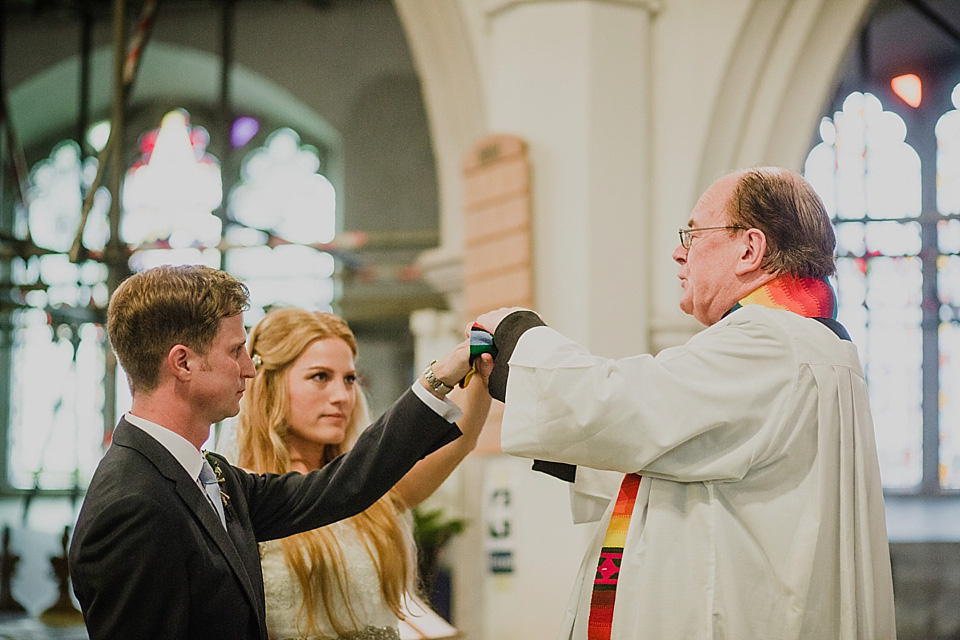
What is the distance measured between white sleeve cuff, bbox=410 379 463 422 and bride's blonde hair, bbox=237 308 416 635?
20.2 inches

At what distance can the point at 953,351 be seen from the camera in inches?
348

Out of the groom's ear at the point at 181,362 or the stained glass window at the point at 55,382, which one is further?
the stained glass window at the point at 55,382

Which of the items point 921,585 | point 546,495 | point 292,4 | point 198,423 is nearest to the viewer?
point 198,423

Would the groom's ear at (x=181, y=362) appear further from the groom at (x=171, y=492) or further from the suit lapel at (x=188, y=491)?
the suit lapel at (x=188, y=491)

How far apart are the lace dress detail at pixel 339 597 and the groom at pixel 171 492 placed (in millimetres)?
343

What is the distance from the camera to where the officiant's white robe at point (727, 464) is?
183 centimetres

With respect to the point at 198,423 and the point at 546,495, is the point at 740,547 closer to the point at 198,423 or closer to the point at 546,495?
the point at 198,423

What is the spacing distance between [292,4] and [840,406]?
914 cm

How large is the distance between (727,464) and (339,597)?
1.01 metres

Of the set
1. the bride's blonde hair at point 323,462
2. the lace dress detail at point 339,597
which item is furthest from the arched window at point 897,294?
the lace dress detail at point 339,597

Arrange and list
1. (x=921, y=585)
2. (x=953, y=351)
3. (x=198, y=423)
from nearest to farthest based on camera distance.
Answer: (x=198, y=423) → (x=921, y=585) → (x=953, y=351)

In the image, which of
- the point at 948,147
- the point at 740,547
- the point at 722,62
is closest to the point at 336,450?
the point at 740,547

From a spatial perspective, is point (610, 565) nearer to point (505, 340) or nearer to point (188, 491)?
point (505, 340)

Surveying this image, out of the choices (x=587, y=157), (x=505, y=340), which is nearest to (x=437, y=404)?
(x=505, y=340)
